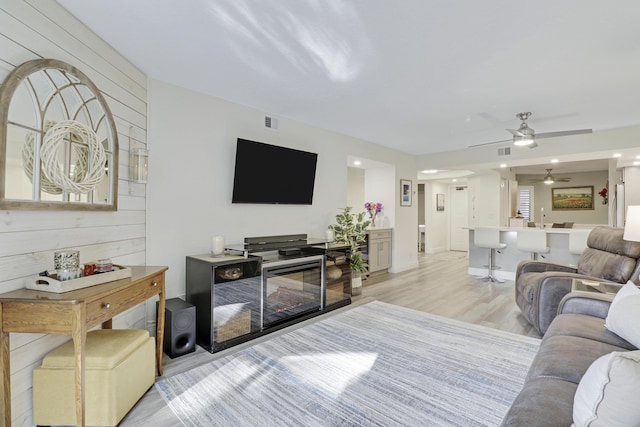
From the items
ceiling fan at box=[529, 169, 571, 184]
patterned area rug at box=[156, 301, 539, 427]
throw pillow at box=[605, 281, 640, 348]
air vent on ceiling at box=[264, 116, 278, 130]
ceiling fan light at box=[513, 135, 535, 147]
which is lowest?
patterned area rug at box=[156, 301, 539, 427]

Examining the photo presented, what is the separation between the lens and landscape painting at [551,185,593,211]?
30.7 ft

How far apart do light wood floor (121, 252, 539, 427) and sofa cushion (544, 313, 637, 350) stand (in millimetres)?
1188

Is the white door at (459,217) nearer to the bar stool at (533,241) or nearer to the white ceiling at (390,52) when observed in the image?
the bar stool at (533,241)

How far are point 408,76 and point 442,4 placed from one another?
1.00m

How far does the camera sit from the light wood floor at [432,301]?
1.98 meters

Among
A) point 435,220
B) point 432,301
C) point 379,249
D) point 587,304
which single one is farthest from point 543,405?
point 435,220

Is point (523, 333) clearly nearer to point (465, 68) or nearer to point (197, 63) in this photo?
point (465, 68)

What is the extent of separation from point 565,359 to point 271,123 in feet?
11.8

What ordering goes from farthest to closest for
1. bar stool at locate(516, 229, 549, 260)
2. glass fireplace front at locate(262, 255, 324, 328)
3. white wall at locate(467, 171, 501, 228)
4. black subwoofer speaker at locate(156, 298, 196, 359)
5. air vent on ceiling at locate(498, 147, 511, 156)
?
white wall at locate(467, 171, 501, 228) < air vent on ceiling at locate(498, 147, 511, 156) < bar stool at locate(516, 229, 549, 260) < glass fireplace front at locate(262, 255, 324, 328) < black subwoofer speaker at locate(156, 298, 196, 359)

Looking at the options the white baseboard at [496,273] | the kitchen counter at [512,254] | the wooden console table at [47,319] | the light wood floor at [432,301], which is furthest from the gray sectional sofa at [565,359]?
the white baseboard at [496,273]


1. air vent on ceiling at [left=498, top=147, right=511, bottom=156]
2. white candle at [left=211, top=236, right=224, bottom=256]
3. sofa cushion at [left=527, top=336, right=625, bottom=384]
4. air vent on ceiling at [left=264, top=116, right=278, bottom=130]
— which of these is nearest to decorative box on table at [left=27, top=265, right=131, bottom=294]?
white candle at [left=211, top=236, right=224, bottom=256]

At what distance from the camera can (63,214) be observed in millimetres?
1996

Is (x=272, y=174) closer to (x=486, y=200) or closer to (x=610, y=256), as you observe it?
(x=610, y=256)

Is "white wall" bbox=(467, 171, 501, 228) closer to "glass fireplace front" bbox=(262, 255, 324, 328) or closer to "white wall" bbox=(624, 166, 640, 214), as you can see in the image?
"white wall" bbox=(624, 166, 640, 214)
